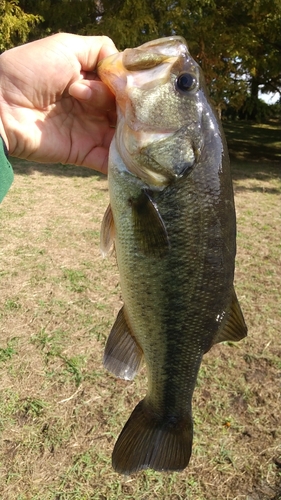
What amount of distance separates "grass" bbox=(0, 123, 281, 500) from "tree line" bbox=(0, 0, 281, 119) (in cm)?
574

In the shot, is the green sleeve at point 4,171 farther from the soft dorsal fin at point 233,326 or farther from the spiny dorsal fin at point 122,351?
the soft dorsal fin at point 233,326

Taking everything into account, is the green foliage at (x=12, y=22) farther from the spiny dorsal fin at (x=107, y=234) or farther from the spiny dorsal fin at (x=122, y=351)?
the spiny dorsal fin at (x=122, y=351)

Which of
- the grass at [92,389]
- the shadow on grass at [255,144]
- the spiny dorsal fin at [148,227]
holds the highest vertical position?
the spiny dorsal fin at [148,227]

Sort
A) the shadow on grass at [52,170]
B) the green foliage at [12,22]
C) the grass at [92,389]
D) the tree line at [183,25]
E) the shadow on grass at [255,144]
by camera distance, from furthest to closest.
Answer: the shadow on grass at [255,144]
the shadow on grass at [52,170]
the tree line at [183,25]
the green foliage at [12,22]
the grass at [92,389]

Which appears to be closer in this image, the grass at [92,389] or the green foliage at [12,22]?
the grass at [92,389]

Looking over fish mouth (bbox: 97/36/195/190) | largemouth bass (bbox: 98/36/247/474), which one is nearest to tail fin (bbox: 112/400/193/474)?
largemouth bass (bbox: 98/36/247/474)

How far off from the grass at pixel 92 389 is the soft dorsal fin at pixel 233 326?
1582 millimetres

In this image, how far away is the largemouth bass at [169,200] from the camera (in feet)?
5.79

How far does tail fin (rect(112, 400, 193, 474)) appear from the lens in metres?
1.99

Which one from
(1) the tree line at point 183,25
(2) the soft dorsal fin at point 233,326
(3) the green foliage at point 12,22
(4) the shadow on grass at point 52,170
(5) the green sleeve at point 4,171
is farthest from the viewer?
(4) the shadow on grass at point 52,170

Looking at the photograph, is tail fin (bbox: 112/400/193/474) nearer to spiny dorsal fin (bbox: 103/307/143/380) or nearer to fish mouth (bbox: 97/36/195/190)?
spiny dorsal fin (bbox: 103/307/143/380)

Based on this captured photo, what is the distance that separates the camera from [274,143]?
1902 cm

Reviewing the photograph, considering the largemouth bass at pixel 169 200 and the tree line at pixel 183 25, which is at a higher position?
the tree line at pixel 183 25

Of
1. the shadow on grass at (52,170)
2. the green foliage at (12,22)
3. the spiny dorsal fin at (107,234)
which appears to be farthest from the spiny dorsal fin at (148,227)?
the green foliage at (12,22)
